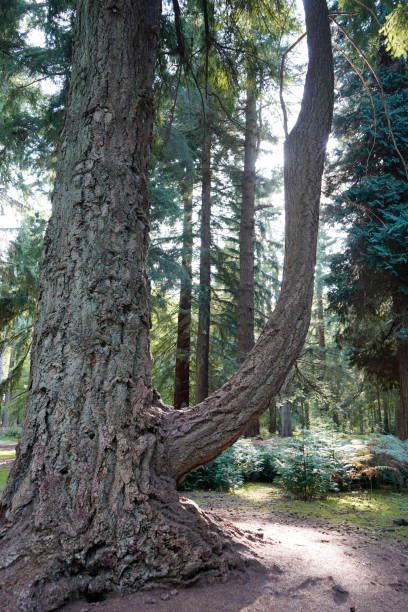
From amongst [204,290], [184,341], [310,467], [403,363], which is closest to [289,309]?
[310,467]

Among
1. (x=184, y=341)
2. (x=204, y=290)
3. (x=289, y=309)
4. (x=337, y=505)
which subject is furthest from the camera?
(x=184, y=341)

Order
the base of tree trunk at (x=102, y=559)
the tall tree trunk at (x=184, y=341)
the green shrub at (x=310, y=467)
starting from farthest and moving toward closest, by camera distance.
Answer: the tall tree trunk at (x=184, y=341), the green shrub at (x=310, y=467), the base of tree trunk at (x=102, y=559)

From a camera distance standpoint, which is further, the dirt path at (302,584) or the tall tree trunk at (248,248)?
the tall tree trunk at (248,248)

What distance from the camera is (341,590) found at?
7.07 ft

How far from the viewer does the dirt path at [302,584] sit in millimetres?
1898

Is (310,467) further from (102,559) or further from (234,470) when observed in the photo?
(102,559)

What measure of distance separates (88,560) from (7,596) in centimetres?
38

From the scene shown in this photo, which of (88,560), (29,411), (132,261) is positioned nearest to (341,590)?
(88,560)

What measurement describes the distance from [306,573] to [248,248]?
8.86 meters

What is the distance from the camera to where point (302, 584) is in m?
2.19

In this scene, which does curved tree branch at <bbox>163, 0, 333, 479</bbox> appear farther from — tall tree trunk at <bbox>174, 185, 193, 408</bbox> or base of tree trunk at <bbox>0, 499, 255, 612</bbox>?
tall tree trunk at <bbox>174, 185, 193, 408</bbox>

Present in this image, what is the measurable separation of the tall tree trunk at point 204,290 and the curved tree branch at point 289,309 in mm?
8441

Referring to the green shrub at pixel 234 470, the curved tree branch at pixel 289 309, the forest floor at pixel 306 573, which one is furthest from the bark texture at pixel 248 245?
the curved tree branch at pixel 289 309

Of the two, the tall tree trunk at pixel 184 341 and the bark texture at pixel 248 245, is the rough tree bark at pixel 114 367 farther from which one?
the tall tree trunk at pixel 184 341
